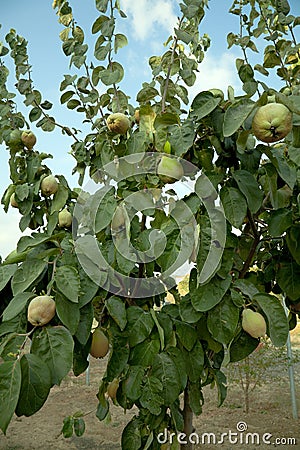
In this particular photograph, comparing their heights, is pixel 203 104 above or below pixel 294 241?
above

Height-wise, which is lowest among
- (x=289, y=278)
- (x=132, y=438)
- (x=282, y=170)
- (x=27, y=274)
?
(x=132, y=438)

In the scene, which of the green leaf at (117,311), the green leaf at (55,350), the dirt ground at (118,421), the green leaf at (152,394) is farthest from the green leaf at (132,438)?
the dirt ground at (118,421)

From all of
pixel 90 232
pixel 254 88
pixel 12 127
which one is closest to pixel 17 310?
pixel 90 232

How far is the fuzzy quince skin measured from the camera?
783mm

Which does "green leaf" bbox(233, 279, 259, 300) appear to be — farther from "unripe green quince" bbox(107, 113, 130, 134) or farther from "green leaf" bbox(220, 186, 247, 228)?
"unripe green quince" bbox(107, 113, 130, 134)

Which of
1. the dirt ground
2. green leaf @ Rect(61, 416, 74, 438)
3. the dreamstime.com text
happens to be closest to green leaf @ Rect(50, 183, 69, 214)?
green leaf @ Rect(61, 416, 74, 438)

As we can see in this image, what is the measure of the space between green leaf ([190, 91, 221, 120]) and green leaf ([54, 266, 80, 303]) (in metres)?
0.39

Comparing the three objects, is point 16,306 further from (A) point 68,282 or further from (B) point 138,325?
(B) point 138,325

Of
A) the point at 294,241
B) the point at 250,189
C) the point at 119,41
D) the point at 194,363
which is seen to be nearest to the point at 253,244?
the point at 294,241

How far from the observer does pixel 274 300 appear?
0.90m

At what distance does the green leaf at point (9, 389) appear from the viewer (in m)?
0.63

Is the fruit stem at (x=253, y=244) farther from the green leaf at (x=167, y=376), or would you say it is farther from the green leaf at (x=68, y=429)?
the green leaf at (x=68, y=429)

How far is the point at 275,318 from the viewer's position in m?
0.89

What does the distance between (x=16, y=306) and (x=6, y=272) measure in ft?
0.59
